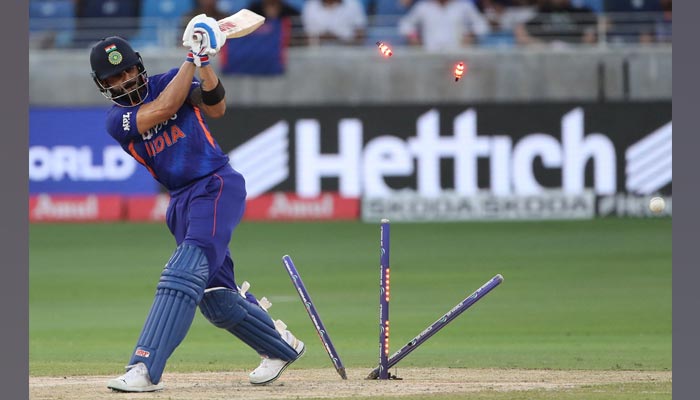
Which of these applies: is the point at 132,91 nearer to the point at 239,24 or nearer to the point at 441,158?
the point at 239,24

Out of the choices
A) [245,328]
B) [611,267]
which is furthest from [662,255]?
[245,328]

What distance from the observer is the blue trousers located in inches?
267

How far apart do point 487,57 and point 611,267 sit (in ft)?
21.6

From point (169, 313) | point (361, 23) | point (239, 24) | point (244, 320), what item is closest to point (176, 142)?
point (239, 24)

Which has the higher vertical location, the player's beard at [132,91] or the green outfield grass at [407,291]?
the player's beard at [132,91]

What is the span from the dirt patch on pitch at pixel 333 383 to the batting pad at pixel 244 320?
0.65 feet

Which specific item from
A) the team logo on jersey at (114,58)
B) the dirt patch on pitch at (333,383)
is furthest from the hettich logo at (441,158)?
the team logo on jersey at (114,58)

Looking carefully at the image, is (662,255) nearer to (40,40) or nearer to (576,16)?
(576,16)

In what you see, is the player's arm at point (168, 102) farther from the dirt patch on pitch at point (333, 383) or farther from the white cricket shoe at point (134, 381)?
the dirt patch on pitch at point (333, 383)

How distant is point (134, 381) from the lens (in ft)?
21.7

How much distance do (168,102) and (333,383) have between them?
1.75 metres

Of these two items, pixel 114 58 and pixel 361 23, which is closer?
pixel 114 58

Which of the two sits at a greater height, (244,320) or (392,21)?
(392,21)

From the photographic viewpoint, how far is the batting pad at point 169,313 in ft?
21.8
